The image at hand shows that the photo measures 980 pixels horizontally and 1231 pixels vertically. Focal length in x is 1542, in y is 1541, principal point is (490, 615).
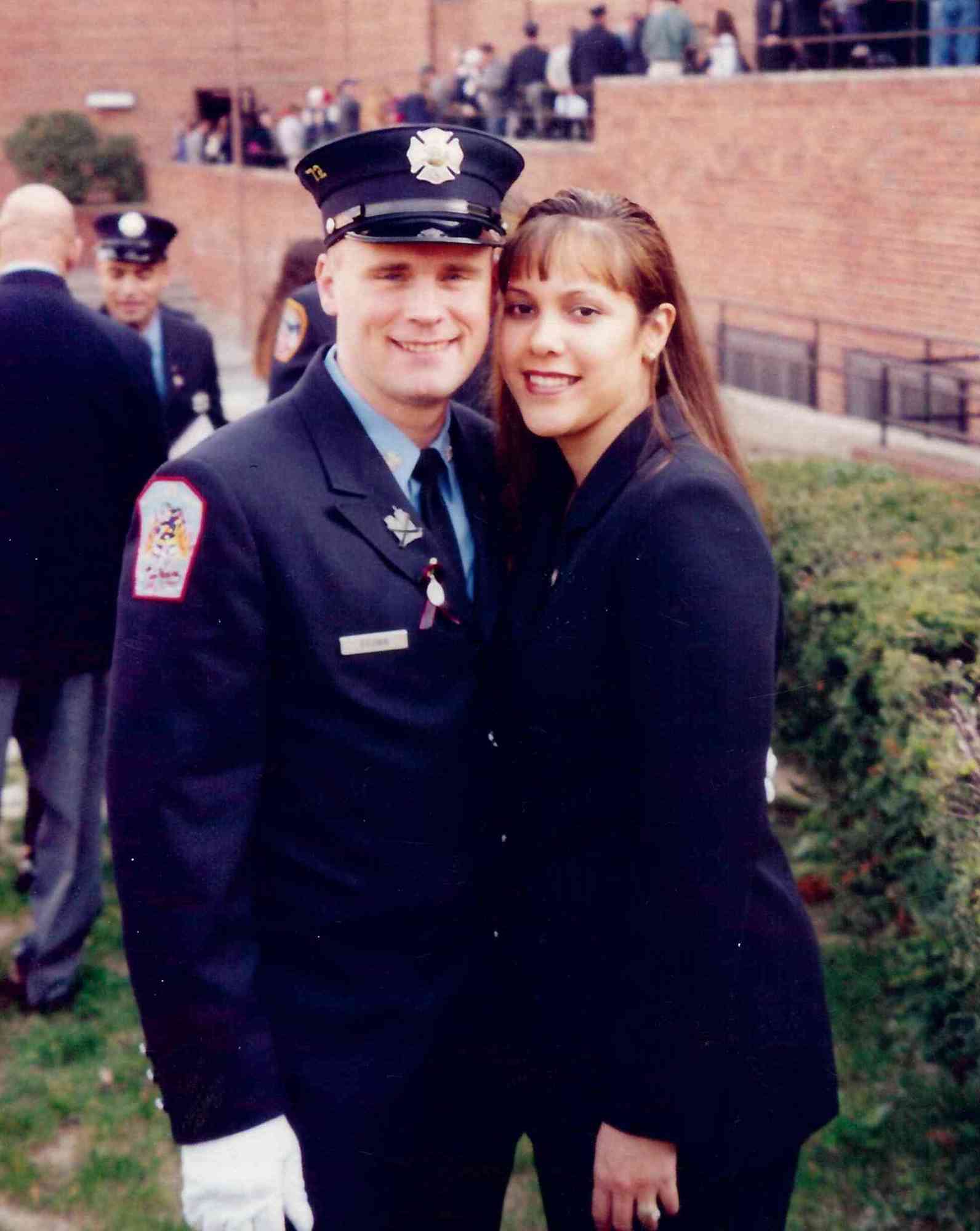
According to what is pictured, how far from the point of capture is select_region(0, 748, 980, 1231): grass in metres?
3.35

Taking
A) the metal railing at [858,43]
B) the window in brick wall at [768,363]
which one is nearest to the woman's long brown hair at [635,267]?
the metal railing at [858,43]

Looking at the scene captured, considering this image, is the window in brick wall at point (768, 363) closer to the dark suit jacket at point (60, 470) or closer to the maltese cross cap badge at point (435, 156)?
the dark suit jacket at point (60, 470)

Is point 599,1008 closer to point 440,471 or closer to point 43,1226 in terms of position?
point 440,471

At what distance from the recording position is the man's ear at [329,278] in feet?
7.52

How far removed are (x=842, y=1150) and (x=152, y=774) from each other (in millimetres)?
2249

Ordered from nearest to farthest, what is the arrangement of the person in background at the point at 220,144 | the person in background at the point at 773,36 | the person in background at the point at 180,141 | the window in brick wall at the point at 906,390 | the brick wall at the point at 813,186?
the window in brick wall at the point at 906,390 → the brick wall at the point at 813,186 → the person in background at the point at 773,36 → the person in background at the point at 220,144 → the person in background at the point at 180,141

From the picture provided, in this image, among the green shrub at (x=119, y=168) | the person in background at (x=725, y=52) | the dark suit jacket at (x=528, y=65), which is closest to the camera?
the person in background at (x=725, y=52)

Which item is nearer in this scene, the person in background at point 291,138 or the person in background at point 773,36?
the person in background at point 773,36

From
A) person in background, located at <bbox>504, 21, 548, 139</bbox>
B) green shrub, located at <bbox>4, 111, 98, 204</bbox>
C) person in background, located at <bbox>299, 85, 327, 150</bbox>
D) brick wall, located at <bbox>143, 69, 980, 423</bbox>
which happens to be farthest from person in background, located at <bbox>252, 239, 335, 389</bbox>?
green shrub, located at <bbox>4, 111, 98, 204</bbox>

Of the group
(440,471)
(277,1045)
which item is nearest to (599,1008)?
(277,1045)

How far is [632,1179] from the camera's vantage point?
2.09 meters

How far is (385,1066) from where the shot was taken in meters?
2.24

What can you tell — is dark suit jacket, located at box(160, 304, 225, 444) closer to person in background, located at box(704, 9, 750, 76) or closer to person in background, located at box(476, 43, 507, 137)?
person in background, located at box(704, 9, 750, 76)

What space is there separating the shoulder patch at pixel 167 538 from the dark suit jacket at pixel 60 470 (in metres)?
2.17
